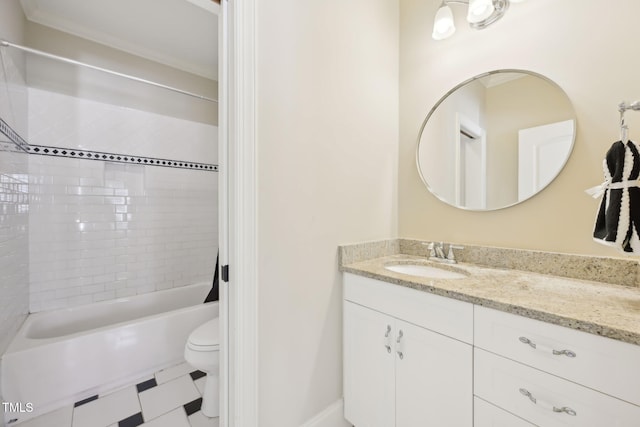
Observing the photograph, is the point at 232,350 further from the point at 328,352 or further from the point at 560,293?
the point at 560,293

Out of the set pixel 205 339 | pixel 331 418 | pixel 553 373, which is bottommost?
pixel 331 418

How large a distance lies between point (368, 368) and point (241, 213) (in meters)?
0.93

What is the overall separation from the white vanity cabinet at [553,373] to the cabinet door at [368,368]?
0.36m

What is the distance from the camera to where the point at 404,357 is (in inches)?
42.8

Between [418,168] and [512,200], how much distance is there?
20.7 inches

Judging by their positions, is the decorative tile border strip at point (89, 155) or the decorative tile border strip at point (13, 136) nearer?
the decorative tile border strip at point (13, 136)

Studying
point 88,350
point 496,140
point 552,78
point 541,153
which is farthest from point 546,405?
point 88,350

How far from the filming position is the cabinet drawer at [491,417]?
80 cm

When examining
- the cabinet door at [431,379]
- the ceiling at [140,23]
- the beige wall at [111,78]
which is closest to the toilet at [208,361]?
the cabinet door at [431,379]

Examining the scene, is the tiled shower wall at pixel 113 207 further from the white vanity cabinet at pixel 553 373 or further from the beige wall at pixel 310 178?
the white vanity cabinet at pixel 553 373

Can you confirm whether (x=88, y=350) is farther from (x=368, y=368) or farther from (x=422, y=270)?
(x=422, y=270)

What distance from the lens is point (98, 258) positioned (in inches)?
84.8

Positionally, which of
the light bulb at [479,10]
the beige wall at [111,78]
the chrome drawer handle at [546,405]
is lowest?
the chrome drawer handle at [546,405]

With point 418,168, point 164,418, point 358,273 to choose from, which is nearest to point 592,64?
point 418,168
